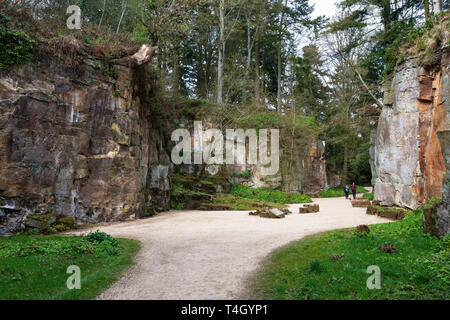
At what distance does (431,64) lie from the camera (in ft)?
43.1

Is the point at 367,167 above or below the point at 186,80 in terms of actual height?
below

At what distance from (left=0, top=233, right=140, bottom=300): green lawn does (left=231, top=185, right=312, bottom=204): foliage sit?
1410 cm

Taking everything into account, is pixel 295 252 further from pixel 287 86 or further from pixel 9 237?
pixel 287 86

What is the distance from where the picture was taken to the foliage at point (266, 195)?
72.6ft

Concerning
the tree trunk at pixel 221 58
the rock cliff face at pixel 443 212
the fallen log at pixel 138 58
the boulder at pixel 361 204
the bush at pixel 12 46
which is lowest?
the boulder at pixel 361 204

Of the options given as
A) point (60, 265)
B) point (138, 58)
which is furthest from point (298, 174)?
point (60, 265)

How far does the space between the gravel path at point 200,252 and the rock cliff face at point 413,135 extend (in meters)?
2.69

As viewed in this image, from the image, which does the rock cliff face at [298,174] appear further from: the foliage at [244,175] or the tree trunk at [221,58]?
the tree trunk at [221,58]

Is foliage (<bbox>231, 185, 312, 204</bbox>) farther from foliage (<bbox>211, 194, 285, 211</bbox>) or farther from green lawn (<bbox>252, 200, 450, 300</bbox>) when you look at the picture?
green lawn (<bbox>252, 200, 450, 300</bbox>)

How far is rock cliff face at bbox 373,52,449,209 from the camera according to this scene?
12.3 metres

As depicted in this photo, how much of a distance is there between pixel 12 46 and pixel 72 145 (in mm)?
4309

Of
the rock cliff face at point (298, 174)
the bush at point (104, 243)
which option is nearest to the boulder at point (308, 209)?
the rock cliff face at point (298, 174)
